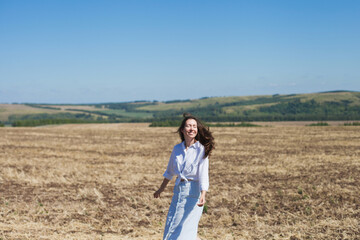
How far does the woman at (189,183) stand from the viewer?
4875mm

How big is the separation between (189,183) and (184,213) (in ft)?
1.41

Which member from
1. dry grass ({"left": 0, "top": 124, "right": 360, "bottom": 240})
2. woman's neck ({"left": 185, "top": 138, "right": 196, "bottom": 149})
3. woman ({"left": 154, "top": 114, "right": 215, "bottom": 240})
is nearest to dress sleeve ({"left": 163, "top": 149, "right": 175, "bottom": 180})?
woman ({"left": 154, "top": 114, "right": 215, "bottom": 240})

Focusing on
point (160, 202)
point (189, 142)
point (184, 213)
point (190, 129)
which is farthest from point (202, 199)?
point (160, 202)

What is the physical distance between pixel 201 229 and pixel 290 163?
12488 mm

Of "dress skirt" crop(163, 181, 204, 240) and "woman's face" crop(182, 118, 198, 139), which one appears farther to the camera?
"woman's face" crop(182, 118, 198, 139)

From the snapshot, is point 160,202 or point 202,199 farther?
point 160,202

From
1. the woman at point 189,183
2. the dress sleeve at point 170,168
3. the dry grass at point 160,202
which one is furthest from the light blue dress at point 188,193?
the dry grass at point 160,202

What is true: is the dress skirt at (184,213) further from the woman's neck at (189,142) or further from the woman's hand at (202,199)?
the woman's neck at (189,142)

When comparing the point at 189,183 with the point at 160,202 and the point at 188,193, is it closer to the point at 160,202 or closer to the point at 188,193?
the point at 188,193

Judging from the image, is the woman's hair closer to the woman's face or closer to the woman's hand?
the woman's face

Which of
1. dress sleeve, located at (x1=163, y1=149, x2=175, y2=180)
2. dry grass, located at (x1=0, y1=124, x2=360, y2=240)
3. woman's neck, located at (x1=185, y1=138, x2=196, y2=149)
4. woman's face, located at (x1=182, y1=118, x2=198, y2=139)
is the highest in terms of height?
woman's face, located at (x1=182, y1=118, x2=198, y2=139)

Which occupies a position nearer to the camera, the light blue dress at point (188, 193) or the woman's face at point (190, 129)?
the light blue dress at point (188, 193)

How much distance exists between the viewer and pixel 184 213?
490 centimetres

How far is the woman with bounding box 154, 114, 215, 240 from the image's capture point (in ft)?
16.0
